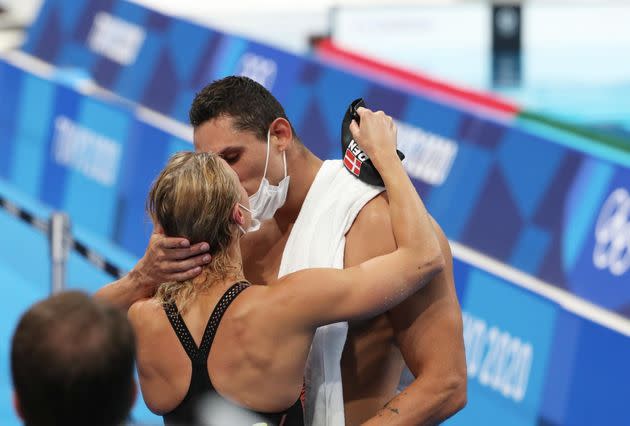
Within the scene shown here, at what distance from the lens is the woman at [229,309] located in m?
2.59

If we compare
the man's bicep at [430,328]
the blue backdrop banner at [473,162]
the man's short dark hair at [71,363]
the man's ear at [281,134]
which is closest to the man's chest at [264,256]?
the man's ear at [281,134]

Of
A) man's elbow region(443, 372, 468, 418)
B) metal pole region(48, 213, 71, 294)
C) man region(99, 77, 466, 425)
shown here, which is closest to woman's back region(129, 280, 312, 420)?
man region(99, 77, 466, 425)

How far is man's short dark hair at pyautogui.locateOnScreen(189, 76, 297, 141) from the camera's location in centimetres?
306

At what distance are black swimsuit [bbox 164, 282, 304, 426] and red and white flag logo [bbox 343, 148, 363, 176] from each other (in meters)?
0.49

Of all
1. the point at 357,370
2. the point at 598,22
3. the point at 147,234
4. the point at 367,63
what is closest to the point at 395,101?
the point at 147,234

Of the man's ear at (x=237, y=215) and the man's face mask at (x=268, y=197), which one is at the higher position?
the man's ear at (x=237, y=215)

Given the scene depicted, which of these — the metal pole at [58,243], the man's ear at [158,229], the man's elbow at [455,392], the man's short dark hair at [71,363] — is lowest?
the metal pole at [58,243]

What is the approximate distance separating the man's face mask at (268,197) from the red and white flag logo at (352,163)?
0.24m

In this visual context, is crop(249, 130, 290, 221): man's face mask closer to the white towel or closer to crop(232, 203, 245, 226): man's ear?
the white towel

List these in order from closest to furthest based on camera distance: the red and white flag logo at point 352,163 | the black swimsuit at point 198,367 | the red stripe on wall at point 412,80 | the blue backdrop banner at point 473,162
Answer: the black swimsuit at point 198,367 → the red and white flag logo at point 352,163 → the blue backdrop banner at point 473,162 → the red stripe on wall at point 412,80

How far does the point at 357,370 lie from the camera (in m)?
2.93

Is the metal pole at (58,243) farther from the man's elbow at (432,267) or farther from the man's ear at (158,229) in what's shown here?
the man's elbow at (432,267)

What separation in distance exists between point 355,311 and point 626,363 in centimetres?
190

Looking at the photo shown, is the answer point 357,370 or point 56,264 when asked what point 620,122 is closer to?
point 56,264
